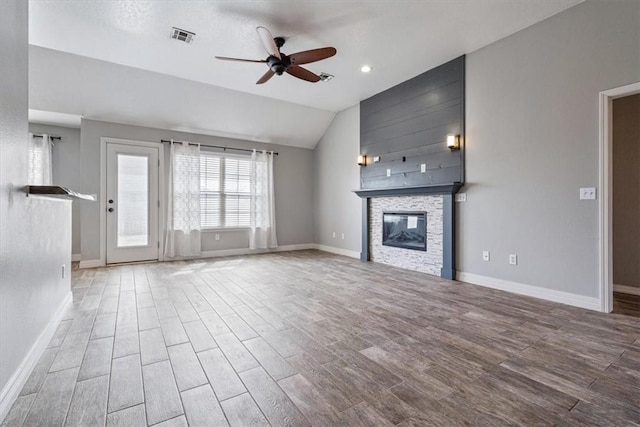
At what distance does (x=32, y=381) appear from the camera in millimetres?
1716

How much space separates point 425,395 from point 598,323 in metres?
2.15

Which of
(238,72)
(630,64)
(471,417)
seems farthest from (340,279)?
(630,64)

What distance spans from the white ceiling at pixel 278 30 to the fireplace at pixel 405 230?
2.27 metres

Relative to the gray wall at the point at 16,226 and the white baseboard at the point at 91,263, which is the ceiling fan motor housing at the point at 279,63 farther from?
the white baseboard at the point at 91,263

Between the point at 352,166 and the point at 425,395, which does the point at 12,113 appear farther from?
the point at 352,166

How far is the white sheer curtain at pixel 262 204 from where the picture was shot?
21.6 ft

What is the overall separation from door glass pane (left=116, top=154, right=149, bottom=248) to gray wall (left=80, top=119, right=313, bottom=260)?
33cm

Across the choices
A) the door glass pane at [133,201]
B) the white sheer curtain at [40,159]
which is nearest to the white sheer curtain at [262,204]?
the door glass pane at [133,201]

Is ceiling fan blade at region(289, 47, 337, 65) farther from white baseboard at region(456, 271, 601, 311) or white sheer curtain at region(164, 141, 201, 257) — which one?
white sheer curtain at region(164, 141, 201, 257)

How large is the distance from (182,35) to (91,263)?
13.4 feet

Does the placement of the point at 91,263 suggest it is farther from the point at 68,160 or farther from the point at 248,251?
the point at 248,251

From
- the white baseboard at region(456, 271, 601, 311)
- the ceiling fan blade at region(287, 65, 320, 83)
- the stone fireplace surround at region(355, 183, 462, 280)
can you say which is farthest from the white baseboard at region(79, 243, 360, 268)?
the ceiling fan blade at region(287, 65, 320, 83)

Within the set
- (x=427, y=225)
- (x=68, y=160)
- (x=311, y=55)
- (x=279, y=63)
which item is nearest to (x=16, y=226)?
(x=279, y=63)

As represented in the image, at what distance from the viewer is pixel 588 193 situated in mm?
2973
